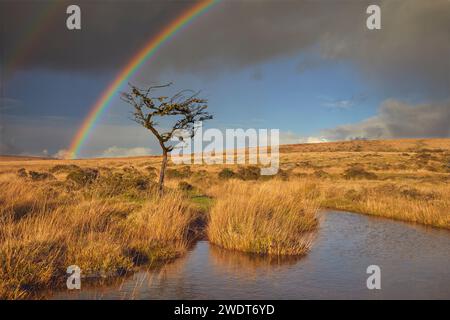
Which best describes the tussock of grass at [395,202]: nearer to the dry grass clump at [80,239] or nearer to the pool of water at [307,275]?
the pool of water at [307,275]

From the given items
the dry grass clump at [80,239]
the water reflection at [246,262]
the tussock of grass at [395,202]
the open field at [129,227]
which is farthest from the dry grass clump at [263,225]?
the tussock of grass at [395,202]

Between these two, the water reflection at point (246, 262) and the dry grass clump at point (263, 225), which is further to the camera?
the dry grass clump at point (263, 225)

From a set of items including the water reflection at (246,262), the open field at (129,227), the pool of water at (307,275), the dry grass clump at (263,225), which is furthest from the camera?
the dry grass clump at (263,225)

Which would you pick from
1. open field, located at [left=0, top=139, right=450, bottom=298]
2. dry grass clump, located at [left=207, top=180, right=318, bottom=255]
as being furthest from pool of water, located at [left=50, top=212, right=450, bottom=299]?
open field, located at [left=0, top=139, right=450, bottom=298]

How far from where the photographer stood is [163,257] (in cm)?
1010

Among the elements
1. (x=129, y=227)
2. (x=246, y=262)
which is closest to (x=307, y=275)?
(x=246, y=262)

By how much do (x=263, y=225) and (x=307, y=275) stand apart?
2.54 metres

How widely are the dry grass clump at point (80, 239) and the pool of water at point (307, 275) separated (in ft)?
1.90

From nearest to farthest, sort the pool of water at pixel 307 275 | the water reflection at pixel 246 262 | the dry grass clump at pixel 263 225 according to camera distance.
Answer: the pool of water at pixel 307 275 < the water reflection at pixel 246 262 < the dry grass clump at pixel 263 225

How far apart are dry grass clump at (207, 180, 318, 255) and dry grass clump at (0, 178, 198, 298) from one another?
123 cm

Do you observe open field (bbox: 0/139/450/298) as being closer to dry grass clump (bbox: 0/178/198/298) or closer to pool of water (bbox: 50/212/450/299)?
dry grass clump (bbox: 0/178/198/298)

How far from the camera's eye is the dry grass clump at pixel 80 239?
7652 millimetres

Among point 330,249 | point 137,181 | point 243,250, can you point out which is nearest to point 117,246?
point 243,250

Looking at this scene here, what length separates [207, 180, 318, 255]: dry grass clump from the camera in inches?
424
